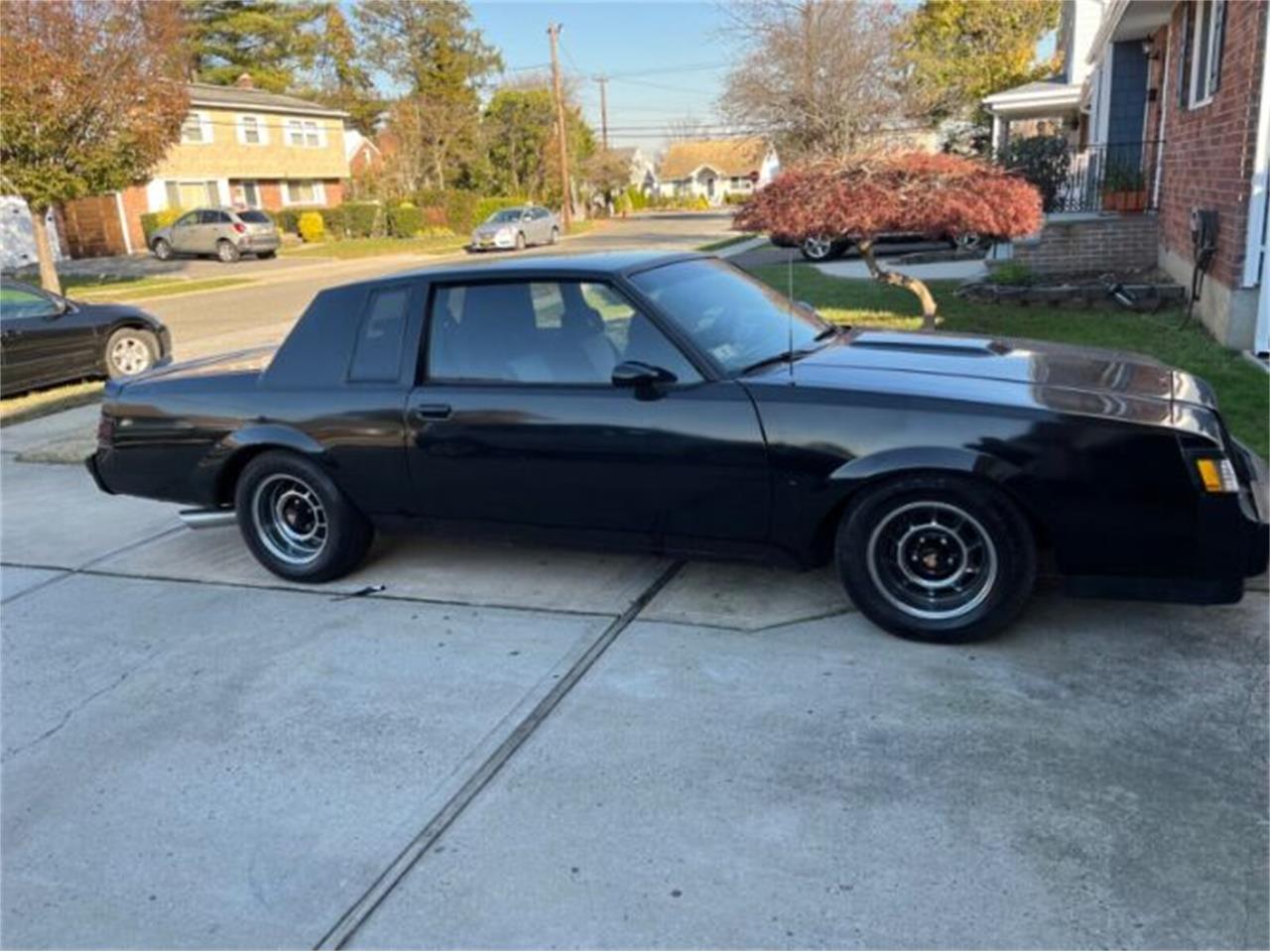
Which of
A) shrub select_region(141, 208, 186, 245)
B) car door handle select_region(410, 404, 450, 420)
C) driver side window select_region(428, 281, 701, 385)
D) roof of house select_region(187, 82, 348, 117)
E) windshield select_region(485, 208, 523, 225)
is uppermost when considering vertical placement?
roof of house select_region(187, 82, 348, 117)

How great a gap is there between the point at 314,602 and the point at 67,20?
1972 centimetres

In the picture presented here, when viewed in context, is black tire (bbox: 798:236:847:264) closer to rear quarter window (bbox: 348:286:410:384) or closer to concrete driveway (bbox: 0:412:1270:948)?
rear quarter window (bbox: 348:286:410:384)

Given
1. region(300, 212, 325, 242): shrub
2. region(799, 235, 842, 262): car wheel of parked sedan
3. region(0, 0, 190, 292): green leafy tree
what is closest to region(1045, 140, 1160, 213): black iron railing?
region(799, 235, 842, 262): car wheel of parked sedan

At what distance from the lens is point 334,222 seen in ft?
146

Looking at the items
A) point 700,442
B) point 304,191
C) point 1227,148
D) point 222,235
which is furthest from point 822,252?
point 304,191

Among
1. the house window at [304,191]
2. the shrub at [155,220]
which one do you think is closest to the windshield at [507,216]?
the shrub at [155,220]

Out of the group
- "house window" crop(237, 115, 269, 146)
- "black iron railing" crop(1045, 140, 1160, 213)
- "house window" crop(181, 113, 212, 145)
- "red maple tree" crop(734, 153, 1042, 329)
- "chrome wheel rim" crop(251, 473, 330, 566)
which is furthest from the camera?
"house window" crop(237, 115, 269, 146)

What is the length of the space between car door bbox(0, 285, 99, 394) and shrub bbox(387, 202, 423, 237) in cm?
3427

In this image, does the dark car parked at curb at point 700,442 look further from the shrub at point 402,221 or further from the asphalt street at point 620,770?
the shrub at point 402,221

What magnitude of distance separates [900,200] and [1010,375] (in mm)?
5063

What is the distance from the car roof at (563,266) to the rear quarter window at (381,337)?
13 centimetres

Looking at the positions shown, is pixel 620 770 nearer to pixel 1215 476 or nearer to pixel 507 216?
pixel 1215 476

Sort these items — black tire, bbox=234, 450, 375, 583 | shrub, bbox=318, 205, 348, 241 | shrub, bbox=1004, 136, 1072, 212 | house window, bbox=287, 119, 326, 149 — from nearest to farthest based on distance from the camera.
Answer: black tire, bbox=234, 450, 375, 583 → shrub, bbox=1004, 136, 1072, 212 → shrub, bbox=318, 205, 348, 241 → house window, bbox=287, 119, 326, 149

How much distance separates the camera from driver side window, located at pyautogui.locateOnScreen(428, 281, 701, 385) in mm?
4363
